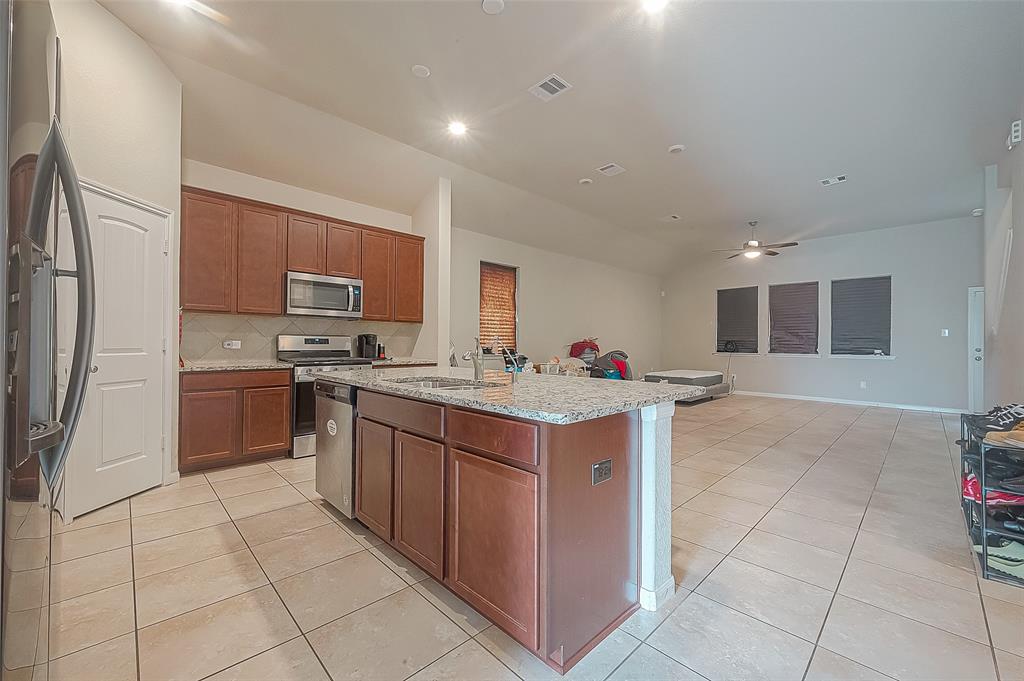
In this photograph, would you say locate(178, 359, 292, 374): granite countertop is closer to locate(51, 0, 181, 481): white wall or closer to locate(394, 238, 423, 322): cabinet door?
locate(51, 0, 181, 481): white wall

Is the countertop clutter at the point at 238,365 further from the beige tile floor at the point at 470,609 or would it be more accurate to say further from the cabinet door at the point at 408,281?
the beige tile floor at the point at 470,609

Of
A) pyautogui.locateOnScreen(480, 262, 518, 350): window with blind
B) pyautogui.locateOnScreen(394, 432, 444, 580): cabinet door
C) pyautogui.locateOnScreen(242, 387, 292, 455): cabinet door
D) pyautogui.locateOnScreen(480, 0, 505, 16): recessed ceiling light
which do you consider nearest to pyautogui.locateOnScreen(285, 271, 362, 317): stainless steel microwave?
pyautogui.locateOnScreen(242, 387, 292, 455): cabinet door

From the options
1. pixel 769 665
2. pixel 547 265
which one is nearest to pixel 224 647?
pixel 769 665

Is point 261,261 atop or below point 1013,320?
atop

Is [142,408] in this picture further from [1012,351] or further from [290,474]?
[1012,351]

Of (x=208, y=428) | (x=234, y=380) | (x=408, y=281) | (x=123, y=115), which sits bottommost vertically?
(x=208, y=428)

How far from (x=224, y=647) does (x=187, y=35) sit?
388 centimetres

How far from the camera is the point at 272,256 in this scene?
406 cm

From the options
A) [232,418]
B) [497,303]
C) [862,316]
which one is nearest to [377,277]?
[232,418]

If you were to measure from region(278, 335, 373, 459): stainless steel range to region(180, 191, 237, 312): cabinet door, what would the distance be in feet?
2.45

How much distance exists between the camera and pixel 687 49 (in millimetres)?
3039

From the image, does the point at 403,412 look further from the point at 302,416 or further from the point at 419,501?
the point at 302,416

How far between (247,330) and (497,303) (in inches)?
151

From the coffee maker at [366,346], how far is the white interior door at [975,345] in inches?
364
